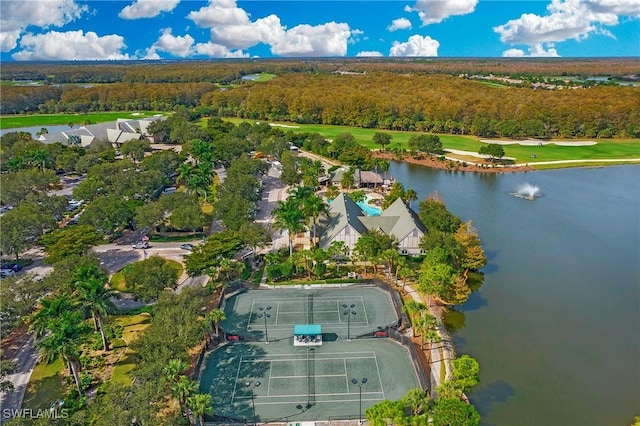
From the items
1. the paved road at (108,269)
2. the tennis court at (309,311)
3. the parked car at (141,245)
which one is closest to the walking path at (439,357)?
the tennis court at (309,311)

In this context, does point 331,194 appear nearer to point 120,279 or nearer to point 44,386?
point 120,279

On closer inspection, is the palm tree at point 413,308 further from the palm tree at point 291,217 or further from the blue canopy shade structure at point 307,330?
the palm tree at point 291,217

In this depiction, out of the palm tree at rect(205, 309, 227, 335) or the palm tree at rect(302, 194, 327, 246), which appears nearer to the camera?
the palm tree at rect(205, 309, 227, 335)

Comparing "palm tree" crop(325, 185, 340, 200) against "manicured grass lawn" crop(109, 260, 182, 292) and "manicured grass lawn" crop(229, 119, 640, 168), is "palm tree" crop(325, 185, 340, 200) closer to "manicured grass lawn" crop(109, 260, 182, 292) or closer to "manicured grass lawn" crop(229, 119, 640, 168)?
"manicured grass lawn" crop(109, 260, 182, 292)

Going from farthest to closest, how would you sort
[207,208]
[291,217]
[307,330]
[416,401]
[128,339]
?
[207,208], [291,217], [128,339], [307,330], [416,401]

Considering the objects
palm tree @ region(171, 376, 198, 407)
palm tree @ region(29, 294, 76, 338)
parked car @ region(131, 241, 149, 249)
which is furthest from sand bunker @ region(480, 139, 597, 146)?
palm tree @ region(29, 294, 76, 338)

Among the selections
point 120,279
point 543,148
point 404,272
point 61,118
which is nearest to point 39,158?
point 120,279

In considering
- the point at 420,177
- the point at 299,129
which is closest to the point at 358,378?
the point at 420,177
